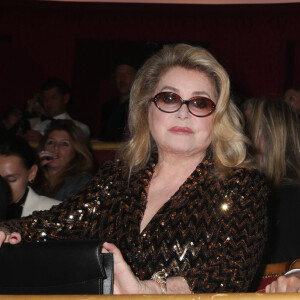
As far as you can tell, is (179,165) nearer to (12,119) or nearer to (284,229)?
(284,229)

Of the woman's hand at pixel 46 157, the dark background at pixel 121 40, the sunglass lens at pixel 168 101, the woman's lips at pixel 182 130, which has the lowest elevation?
the woman's hand at pixel 46 157

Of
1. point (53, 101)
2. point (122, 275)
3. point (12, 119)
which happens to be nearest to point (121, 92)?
point (53, 101)

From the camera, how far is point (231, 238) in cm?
191

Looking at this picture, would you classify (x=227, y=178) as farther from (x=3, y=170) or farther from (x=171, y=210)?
(x=3, y=170)

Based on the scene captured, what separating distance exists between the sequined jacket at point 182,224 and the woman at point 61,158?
1877mm

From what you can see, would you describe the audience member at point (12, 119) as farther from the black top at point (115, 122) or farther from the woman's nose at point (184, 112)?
the woman's nose at point (184, 112)

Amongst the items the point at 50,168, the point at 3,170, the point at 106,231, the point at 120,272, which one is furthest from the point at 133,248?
the point at 50,168

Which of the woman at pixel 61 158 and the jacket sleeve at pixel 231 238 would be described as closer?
the jacket sleeve at pixel 231 238

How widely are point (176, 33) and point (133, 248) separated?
21.9 ft

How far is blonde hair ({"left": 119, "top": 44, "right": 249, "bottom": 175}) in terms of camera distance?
223cm

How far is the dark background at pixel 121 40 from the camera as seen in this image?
819cm

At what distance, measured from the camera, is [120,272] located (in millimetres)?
1701

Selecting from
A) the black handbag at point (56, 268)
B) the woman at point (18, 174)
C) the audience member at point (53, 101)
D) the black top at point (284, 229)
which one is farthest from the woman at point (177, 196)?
the audience member at point (53, 101)

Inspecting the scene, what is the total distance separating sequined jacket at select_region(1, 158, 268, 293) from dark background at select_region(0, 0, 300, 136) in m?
5.81
